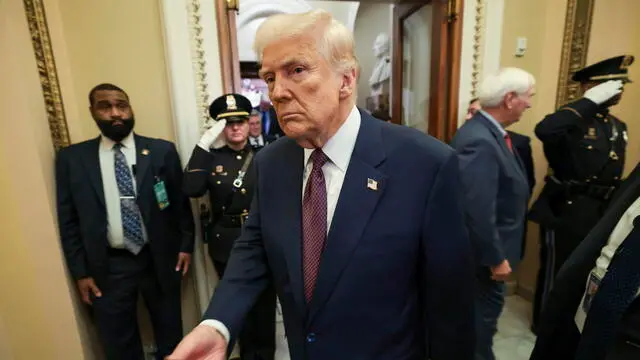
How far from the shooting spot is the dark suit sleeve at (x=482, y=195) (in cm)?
149

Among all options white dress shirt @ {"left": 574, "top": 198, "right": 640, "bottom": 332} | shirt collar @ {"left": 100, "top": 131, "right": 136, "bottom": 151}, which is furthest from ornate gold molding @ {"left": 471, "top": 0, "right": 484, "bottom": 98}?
shirt collar @ {"left": 100, "top": 131, "right": 136, "bottom": 151}

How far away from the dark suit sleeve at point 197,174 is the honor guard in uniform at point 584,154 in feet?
6.23

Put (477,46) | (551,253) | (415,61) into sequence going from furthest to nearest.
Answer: (415,61), (477,46), (551,253)

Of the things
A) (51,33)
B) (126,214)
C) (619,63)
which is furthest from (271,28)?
(619,63)

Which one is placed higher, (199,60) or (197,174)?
(199,60)

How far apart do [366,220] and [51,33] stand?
6.40 ft

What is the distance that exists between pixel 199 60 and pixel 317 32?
4.31 feet

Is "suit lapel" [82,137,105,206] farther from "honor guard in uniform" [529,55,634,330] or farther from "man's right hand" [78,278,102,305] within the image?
"honor guard in uniform" [529,55,634,330]

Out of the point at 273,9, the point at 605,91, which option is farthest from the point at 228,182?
the point at 273,9

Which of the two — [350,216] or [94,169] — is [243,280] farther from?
[94,169]

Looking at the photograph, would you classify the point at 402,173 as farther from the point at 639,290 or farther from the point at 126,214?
the point at 126,214

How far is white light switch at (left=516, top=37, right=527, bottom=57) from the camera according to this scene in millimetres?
2289

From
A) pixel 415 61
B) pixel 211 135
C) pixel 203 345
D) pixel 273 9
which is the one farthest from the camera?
pixel 273 9

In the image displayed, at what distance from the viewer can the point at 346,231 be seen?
0.79 meters
